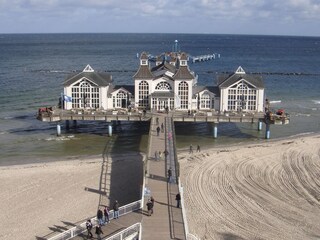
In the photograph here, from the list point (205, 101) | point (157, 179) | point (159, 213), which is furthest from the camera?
point (205, 101)

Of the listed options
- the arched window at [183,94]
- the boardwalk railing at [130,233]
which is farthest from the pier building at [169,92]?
the boardwalk railing at [130,233]

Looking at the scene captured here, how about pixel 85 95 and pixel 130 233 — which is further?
pixel 85 95

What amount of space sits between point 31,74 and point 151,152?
67.9 m

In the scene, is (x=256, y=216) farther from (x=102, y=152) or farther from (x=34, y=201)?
(x=102, y=152)

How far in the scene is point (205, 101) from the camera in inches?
1972

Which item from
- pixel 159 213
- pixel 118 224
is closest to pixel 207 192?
pixel 159 213

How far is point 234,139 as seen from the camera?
156ft

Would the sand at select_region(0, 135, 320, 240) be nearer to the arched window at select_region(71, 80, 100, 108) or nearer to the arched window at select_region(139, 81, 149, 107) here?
the arched window at select_region(139, 81, 149, 107)

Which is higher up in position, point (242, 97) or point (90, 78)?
point (90, 78)

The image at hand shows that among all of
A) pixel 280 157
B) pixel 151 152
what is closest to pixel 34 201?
pixel 151 152

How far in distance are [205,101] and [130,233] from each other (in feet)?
96.5

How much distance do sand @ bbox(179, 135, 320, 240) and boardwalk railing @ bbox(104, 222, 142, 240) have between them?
4.38m

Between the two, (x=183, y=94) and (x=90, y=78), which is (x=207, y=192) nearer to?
(x=183, y=94)

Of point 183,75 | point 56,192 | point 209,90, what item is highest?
point 183,75
